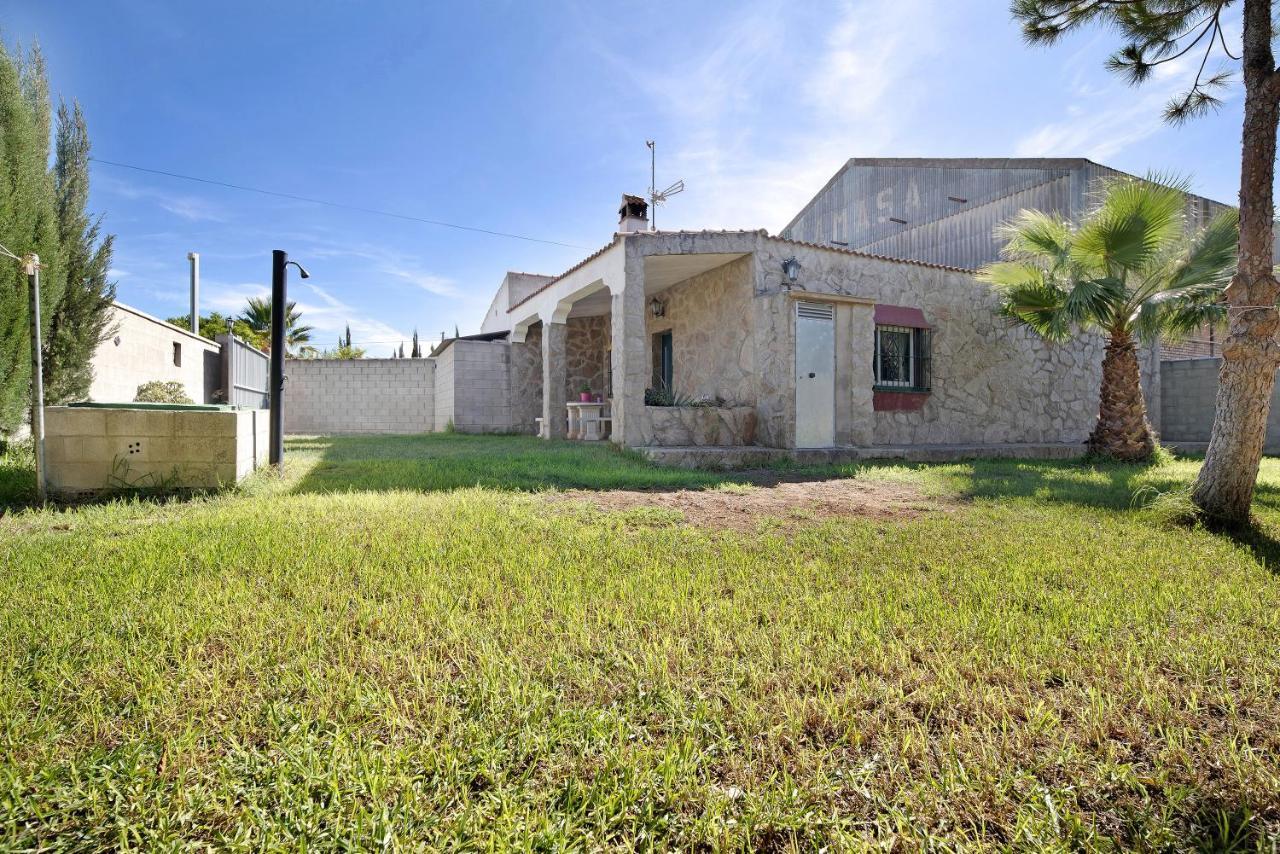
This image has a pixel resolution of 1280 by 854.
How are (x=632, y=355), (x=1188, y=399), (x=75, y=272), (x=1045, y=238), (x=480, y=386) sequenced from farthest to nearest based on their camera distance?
(x=480, y=386), (x=1188, y=399), (x=632, y=355), (x=1045, y=238), (x=75, y=272)

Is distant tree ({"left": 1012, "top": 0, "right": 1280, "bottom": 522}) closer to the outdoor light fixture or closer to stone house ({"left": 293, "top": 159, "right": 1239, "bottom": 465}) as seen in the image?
stone house ({"left": 293, "top": 159, "right": 1239, "bottom": 465})

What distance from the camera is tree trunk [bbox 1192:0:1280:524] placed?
4.13 m

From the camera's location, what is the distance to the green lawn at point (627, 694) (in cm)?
128

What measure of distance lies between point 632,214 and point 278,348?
736cm

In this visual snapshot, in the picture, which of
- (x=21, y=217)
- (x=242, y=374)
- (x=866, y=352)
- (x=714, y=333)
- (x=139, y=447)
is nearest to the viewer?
(x=139, y=447)

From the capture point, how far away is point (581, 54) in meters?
10.1

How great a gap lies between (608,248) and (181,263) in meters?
15.0

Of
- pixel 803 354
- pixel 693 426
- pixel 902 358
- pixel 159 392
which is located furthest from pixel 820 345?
pixel 159 392

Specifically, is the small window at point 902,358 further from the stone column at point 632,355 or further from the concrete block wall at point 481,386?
the concrete block wall at point 481,386

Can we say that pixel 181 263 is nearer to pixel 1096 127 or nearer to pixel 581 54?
pixel 581 54

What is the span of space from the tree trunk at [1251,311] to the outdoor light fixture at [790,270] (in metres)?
4.92

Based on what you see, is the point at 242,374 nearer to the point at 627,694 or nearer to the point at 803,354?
the point at 803,354

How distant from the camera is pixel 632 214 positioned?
449 inches

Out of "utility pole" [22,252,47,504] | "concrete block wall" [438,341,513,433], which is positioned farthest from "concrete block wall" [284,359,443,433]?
"utility pole" [22,252,47,504]
